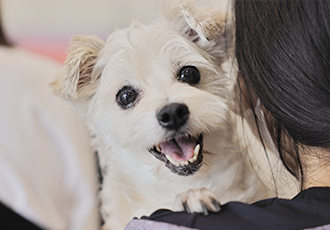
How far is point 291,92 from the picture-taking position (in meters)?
0.69

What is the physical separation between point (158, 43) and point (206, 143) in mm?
434

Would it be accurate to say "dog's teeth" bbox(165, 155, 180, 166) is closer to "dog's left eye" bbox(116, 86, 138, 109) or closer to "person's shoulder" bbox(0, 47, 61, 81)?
"dog's left eye" bbox(116, 86, 138, 109)

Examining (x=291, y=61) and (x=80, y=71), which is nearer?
(x=291, y=61)

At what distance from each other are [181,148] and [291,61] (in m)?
0.55

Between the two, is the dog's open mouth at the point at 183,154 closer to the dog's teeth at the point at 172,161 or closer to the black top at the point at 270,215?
the dog's teeth at the point at 172,161

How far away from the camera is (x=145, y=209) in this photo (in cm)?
132

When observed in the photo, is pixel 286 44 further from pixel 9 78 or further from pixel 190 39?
pixel 9 78

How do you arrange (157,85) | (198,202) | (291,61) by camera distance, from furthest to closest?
(157,85), (198,202), (291,61)

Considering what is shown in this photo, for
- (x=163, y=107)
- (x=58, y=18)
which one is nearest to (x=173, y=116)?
(x=163, y=107)

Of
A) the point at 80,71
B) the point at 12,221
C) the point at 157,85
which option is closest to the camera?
the point at 157,85

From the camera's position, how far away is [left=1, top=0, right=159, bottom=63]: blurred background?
301 centimetres

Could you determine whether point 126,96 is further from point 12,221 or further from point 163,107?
point 12,221

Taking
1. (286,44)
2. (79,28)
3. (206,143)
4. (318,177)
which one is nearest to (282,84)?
(286,44)

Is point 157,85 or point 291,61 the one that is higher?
point 291,61
